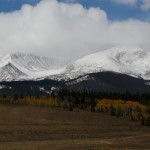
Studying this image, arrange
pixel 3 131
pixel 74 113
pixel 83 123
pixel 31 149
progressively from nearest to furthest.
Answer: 1. pixel 31 149
2. pixel 3 131
3. pixel 83 123
4. pixel 74 113

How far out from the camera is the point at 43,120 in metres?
150

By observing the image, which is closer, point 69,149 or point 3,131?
point 69,149

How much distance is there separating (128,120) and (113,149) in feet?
346

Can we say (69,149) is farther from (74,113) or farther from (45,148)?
(74,113)

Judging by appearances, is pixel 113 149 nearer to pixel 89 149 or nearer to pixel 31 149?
pixel 89 149

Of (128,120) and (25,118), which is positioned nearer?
(25,118)

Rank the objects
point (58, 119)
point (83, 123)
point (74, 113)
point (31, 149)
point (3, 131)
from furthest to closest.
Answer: point (74, 113) < point (58, 119) < point (83, 123) < point (3, 131) < point (31, 149)

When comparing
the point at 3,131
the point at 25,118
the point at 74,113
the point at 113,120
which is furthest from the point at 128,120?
the point at 3,131

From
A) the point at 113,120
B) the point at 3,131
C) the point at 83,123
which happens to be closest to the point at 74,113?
the point at 113,120

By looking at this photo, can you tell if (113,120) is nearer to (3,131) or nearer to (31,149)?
(3,131)

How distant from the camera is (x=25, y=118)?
152m

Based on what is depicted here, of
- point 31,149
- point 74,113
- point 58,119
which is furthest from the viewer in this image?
point 74,113

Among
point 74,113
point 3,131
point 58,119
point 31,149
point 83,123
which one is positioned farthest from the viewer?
point 74,113

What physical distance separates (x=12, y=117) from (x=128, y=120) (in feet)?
131
